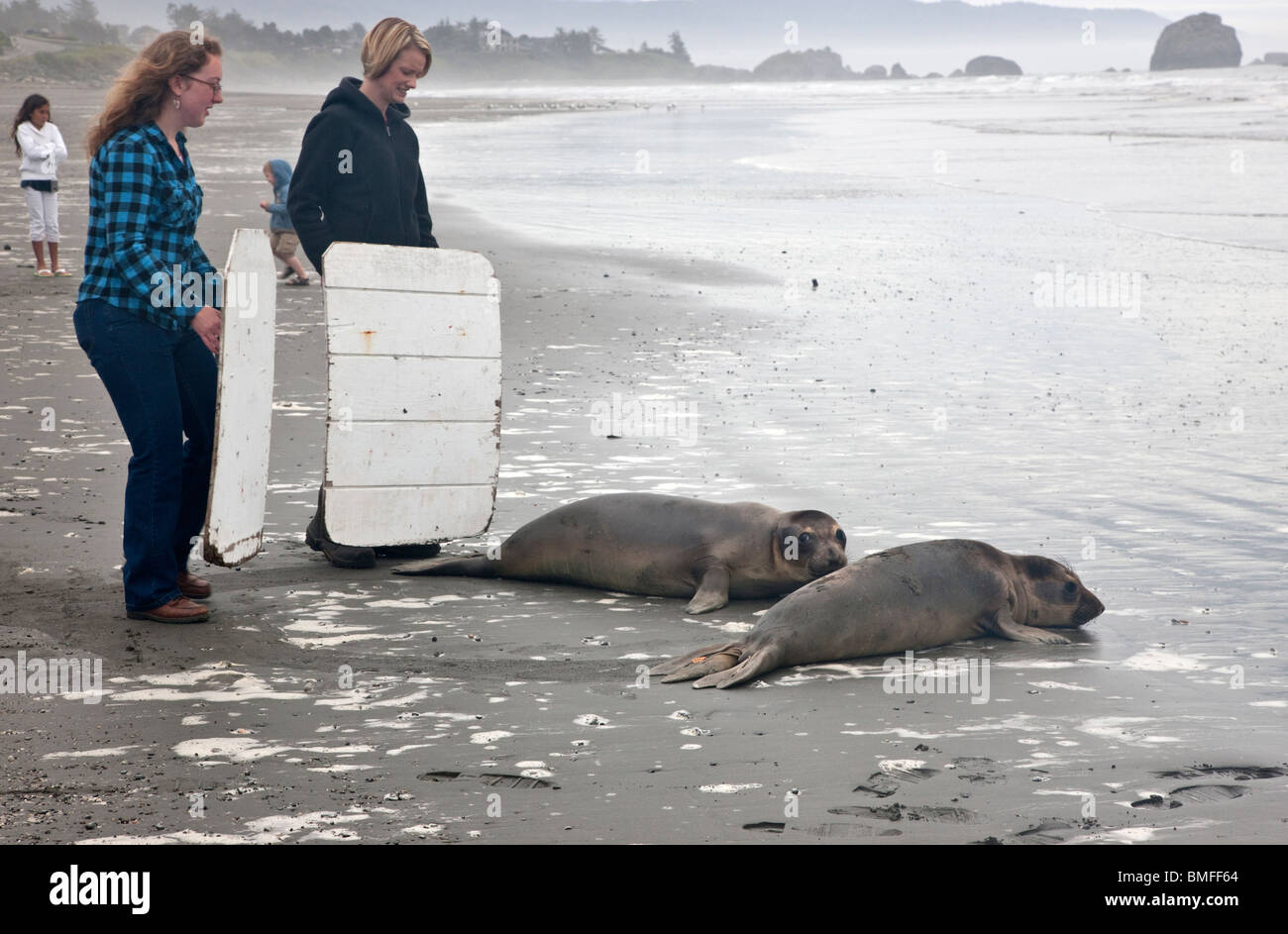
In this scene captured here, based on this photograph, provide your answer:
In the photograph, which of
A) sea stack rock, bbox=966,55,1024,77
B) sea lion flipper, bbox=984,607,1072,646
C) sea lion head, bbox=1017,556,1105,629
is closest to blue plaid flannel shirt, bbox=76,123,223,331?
sea lion flipper, bbox=984,607,1072,646

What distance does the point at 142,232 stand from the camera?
Answer: 5426 mm

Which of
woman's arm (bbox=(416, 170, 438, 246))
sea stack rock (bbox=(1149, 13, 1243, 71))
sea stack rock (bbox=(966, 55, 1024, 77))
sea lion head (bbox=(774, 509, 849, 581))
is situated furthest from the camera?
sea stack rock (bbox=(966, 55, 1024, 77))

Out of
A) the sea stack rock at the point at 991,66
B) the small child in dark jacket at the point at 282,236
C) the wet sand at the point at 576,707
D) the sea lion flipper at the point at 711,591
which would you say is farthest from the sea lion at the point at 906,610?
the sea stack rock at the point at 991,66

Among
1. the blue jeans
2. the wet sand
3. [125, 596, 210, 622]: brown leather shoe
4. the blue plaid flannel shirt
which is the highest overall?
the blue plaid flannel shirt

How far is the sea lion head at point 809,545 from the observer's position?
613cm

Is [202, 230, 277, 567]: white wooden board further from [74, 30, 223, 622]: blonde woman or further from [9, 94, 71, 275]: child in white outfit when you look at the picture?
[9, 94, 71, 275]: child in white outfit

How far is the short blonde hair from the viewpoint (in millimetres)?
6527

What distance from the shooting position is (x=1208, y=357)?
11.4 metres

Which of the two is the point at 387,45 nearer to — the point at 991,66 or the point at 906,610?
the point at 906,610

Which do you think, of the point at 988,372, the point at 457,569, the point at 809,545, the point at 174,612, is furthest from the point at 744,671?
the point at 988,372

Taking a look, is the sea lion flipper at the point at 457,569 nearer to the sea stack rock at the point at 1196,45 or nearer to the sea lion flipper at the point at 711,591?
the sea lion flipper at the point at 711,591

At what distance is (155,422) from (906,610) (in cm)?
305

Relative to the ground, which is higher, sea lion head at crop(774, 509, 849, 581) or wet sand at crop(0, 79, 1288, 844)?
sea lion head at crop(774, 509, 849, 581)

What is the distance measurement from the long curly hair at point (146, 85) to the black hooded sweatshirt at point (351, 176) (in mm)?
1061
